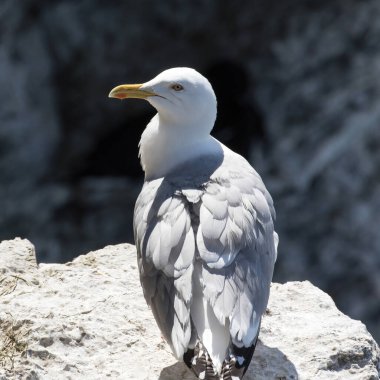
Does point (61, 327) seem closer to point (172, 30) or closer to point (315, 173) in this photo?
point (315, 173)

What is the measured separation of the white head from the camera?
5.29 m

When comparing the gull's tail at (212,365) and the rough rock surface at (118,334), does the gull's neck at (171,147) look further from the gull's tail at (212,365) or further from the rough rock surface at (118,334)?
the gull's tail at (212,365)

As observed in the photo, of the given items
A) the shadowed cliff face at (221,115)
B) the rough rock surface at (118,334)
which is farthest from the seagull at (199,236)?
the shadowed cliff face at (221,115)

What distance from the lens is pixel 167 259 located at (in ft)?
14.9

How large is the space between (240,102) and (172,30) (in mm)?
931

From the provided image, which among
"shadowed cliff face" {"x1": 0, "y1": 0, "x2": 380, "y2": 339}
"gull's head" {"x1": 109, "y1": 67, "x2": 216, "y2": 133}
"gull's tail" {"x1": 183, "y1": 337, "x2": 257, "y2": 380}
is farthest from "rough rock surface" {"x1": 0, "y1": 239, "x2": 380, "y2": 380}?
"shadowed cliff face" {"x1": 0, "y1": 0, "x2": 380, "y2": 339}

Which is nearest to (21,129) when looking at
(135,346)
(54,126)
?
(54,126)

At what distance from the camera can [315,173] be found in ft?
31.9

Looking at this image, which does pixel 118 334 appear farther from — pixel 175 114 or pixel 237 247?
pixel 175 114

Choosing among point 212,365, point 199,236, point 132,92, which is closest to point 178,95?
point 132,92

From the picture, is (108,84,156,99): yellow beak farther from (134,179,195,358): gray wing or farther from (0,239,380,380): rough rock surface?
(0,239,380,380): rough rock surface

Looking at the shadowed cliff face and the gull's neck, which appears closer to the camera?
the gull's neck

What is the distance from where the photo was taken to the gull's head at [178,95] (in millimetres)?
5281

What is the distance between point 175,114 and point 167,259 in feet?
3.44
